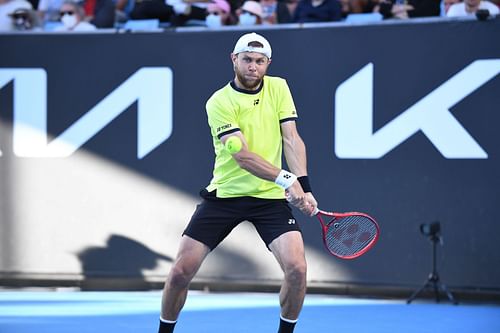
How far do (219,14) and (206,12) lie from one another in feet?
0.47

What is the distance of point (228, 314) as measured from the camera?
7.66 meters

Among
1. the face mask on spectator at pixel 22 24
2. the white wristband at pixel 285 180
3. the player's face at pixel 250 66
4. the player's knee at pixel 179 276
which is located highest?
the face mask on spectator at pixel 22 24

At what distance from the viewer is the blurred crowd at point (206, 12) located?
9.00 meters

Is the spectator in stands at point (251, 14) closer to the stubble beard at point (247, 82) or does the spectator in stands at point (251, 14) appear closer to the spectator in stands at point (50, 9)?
the spectator in stands at point (50, 9)

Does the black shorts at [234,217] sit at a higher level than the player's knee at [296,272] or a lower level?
higher

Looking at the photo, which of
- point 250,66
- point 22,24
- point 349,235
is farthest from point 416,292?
point 22,24

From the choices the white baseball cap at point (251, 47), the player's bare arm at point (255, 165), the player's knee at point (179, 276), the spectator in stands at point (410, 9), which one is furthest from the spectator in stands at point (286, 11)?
the player's knee at point (179, 276)

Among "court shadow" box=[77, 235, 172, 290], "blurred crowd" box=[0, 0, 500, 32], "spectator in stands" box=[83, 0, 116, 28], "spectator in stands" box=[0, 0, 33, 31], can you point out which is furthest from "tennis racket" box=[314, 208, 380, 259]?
"spectator in stands" box=[0, 0, 33, 31]

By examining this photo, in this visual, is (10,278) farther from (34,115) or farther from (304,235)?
(304,235)

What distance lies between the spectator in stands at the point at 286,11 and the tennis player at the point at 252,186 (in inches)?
158

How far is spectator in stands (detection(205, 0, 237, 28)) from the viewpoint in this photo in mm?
9586

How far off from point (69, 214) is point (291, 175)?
13.8 ft

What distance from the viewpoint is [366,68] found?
8.30 meters

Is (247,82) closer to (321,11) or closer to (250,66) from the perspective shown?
(250,66)
